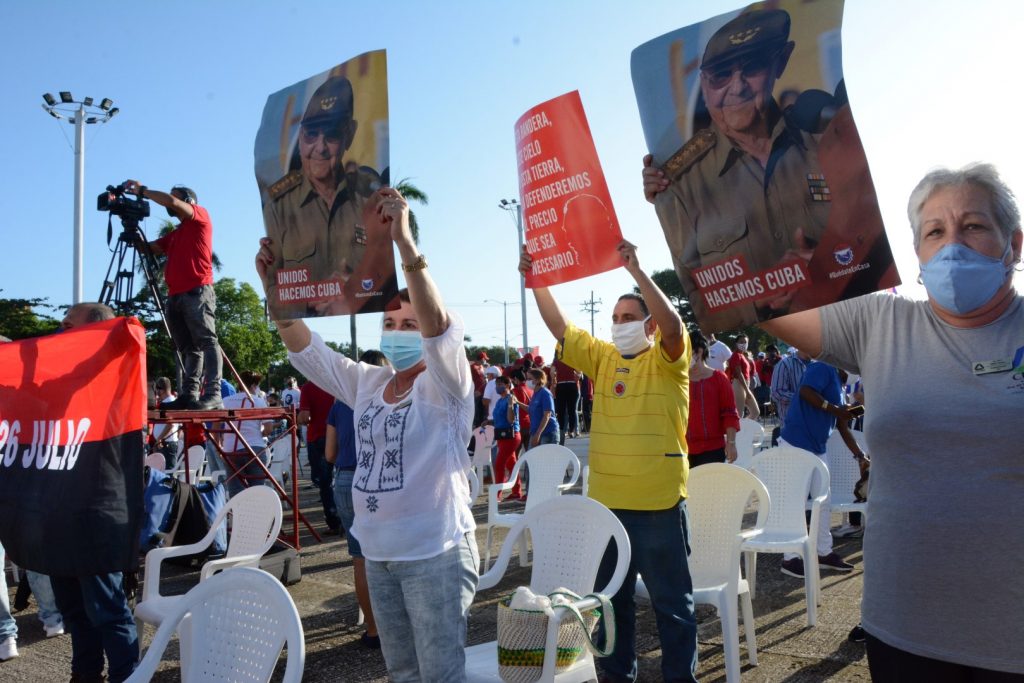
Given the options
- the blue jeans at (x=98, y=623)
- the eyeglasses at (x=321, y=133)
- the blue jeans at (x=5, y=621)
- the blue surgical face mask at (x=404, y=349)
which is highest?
the eyeglasses at (x=321, y=133)

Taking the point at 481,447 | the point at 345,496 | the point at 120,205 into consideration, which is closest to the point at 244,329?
the point at 481,447

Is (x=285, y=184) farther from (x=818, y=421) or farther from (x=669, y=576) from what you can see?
(x=818, y=421)

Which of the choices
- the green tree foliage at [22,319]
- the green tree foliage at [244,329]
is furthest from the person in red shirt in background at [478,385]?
the green tree foliage at [244,329]

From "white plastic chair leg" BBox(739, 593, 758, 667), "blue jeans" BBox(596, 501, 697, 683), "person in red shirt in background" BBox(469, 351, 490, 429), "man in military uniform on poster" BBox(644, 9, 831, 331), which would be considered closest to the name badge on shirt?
"man in military uniform on poster" BBox(644, 9, 831, 331)

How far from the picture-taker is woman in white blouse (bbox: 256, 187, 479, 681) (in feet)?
8.60

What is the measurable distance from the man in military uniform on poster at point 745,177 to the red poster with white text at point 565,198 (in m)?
1.43

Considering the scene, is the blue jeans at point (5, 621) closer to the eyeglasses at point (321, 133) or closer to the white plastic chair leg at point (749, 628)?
the eyeglasses at point (321, 133)

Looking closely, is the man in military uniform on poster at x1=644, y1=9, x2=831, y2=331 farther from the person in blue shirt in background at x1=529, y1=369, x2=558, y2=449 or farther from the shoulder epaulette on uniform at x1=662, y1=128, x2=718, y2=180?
the person in blue shirt in background at x1=529, y1=369, x2=558, y2=449

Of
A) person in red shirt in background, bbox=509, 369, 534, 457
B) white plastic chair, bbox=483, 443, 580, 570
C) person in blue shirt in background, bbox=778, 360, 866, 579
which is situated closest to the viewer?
person in blue shirt in background, bbox=778, 360, 866, 579

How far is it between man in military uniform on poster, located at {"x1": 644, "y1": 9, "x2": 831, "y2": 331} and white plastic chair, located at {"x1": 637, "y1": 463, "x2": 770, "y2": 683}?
2426 mm

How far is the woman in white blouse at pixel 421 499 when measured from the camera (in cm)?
262

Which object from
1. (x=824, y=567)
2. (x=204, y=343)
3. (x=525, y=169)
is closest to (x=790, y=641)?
(x=824, y=567)

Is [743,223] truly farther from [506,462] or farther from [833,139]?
[506,462]

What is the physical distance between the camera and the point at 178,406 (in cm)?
669
